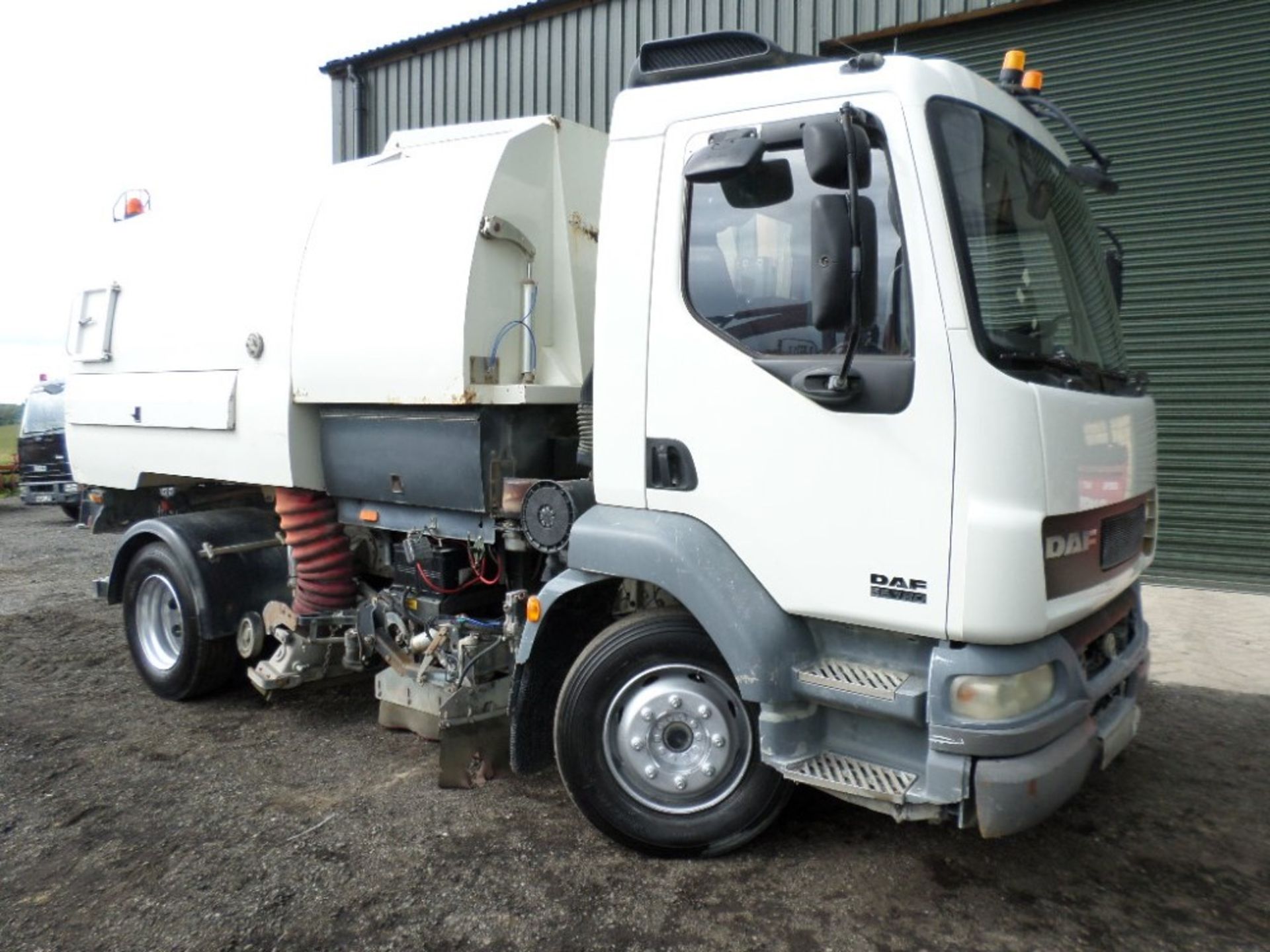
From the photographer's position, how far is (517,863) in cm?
366

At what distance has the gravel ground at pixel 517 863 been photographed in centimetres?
321

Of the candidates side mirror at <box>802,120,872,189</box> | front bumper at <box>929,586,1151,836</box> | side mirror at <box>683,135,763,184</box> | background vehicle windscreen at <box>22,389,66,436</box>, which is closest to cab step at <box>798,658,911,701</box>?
front bumper at <box>929,586,1151,836</box>

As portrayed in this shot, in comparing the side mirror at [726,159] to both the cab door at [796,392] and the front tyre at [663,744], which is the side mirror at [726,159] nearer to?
the cab door at [796,392]

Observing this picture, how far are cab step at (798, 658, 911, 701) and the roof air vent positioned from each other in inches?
81.8

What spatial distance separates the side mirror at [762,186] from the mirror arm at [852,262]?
257mm

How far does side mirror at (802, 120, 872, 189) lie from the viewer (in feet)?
9.46

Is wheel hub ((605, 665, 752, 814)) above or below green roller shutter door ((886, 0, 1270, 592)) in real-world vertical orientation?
below

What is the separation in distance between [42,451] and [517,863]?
1440cm

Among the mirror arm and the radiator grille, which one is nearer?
the mirror arm

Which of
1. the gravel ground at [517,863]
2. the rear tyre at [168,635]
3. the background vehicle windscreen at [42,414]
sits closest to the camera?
the gravel ground at [517,863]

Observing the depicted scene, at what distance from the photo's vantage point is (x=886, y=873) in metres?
3.56

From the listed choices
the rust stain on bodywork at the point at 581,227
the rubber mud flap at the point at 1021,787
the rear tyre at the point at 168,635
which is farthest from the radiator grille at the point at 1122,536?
the rear tyre at the point at 168,635

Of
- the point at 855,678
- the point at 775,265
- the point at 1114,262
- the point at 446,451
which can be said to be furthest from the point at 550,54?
the point at 855,678

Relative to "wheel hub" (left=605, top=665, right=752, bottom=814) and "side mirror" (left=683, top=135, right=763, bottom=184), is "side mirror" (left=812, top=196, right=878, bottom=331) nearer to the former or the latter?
"side mirror" (left=683, top=135, right=763, bottom=184)
